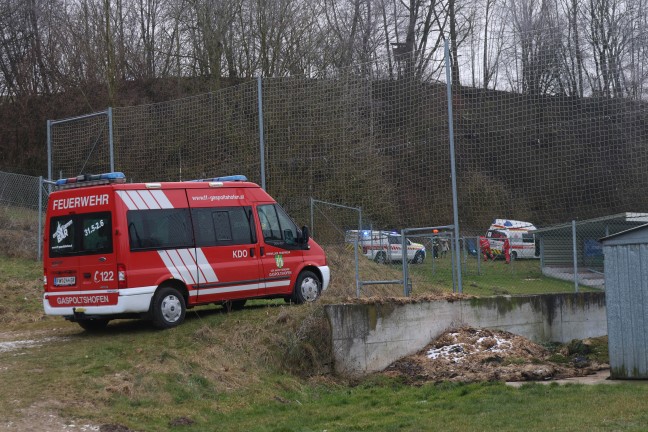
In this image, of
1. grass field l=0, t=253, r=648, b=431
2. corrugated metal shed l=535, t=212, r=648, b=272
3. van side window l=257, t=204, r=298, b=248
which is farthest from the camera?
corrugated metal shed l=535, t=212, r=648, b=272

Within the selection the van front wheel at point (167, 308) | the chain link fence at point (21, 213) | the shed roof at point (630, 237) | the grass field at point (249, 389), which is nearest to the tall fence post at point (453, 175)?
the grass field at point (249, 389)

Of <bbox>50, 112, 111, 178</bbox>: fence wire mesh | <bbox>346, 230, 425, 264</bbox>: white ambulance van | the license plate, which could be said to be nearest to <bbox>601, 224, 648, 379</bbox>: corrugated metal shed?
<bbox>346, 230, 425, 264</bbox>: white ambulance van

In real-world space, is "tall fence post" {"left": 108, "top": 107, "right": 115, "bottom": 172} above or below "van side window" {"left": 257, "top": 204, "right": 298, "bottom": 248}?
above

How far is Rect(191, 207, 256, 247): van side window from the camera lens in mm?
14375

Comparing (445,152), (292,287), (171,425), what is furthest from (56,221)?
(445,152)

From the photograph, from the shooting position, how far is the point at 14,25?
3891cm

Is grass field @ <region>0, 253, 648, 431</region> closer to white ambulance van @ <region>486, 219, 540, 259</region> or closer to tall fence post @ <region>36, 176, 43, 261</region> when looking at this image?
white ambulance van @ <region>486, 219, 540, 259</region>

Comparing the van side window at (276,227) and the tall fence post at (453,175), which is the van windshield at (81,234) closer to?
the van side window at (276,227)

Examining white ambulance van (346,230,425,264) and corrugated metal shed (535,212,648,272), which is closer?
white ambulance van (346,230,425,264)

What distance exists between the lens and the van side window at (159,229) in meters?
13.5

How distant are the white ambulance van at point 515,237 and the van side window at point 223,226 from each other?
5.53m

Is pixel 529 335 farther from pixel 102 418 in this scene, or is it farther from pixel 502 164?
pixel 102 418

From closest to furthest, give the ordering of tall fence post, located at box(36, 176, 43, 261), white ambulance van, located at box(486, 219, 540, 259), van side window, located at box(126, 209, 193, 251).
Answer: van side window, located at box(126, 209, 193, 251) < white ambulance van, located at box(486, 219, 540, 259) < tall fence post, located at box(36, 176, 43, 261)

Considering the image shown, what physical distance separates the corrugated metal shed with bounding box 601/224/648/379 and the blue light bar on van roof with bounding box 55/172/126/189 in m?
7.29
